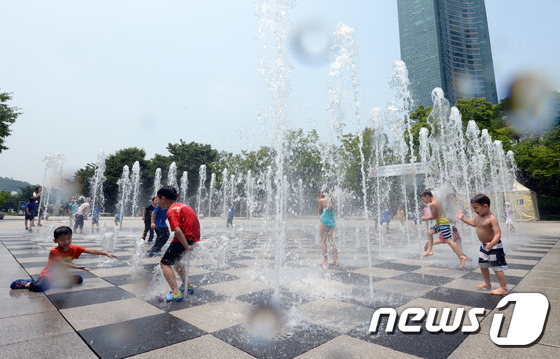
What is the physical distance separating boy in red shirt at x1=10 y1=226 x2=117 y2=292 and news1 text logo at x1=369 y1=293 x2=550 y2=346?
372 centimetres

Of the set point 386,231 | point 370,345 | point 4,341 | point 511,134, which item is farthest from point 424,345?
point 511,134

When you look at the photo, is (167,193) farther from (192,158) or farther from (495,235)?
(192,158)

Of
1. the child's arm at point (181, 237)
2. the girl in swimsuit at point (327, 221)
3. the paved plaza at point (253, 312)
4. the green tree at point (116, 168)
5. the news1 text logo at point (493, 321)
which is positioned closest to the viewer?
the paved plaza at point (253, 312)

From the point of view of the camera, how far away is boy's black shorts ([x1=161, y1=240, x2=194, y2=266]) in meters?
3.65

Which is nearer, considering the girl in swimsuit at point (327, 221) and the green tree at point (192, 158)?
the girl in swimsuit at point (327, 221)

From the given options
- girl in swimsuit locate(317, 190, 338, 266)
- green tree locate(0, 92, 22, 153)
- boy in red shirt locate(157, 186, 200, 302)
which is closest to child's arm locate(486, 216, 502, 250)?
girl in swimsuit locate(317, 190, 338, 266)

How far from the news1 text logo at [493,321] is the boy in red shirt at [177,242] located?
7.64ft

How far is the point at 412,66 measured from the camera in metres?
56.7

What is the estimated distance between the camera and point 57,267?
409 centimetres

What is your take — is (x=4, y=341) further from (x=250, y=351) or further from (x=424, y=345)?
(x=424, y=345)

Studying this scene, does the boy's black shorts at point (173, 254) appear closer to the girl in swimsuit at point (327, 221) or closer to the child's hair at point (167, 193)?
the child's hair at point (167, 193)

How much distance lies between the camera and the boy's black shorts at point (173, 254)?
12.0 feet

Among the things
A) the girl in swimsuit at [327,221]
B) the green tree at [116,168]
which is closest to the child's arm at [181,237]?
the girl in swimsuit at [327,221]

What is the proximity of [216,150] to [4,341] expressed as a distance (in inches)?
2033
